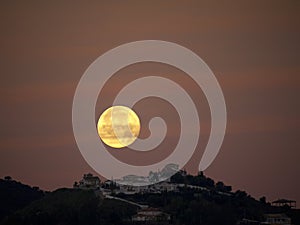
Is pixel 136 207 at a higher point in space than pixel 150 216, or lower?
higher

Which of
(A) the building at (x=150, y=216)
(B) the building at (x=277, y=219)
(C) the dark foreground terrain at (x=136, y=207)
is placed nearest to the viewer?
(A) the building at (x=150, y=216)

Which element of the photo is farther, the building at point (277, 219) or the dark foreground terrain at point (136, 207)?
the building at point (277, 219)

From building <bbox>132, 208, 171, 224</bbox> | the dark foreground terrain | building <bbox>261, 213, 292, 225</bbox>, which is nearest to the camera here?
building <bbox>132, 208, 171, 224</bbox>

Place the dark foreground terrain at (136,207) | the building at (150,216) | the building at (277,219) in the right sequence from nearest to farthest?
the building at (150,216)
the dark foreground terrain at (136,207)
the building at (277,219)

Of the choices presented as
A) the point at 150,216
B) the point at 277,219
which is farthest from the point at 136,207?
the point at 277,219

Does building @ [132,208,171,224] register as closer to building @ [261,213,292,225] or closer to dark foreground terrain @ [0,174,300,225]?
dark foreground terrain @ [0,174,300,225]

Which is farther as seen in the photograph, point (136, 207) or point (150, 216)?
point (136, 207)

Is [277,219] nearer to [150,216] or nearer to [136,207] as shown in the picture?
[150,216]

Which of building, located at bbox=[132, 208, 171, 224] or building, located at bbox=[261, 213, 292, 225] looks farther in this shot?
building, located at bbox=[261, 213, 292, 225]

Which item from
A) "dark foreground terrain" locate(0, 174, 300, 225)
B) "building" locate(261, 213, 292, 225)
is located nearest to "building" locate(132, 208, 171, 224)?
"dark foreground terrain" locate(0, 174, 300, 225)

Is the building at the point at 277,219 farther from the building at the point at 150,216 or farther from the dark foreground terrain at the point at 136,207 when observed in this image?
the building at the point at 150,216

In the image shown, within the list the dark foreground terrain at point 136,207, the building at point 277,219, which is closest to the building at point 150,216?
the dark foreground terrain at point 136,207

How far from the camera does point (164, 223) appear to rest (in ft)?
346

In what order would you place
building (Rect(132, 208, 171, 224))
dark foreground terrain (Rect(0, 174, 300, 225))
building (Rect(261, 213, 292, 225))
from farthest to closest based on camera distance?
building (Rect(261, 213, 292, 225)) → dark foreground terrain (Rect(0, 174, 300, 225)) → building (Rect(132, 208, 171, 224))
